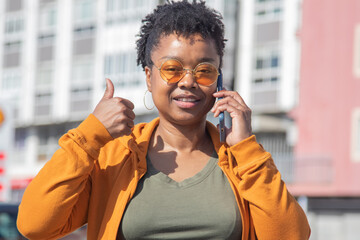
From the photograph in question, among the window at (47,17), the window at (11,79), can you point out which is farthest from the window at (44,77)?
the window at (47,17)

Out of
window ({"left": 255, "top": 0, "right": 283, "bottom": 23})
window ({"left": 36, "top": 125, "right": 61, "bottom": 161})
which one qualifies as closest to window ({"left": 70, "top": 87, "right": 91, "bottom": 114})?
window ({"left": 36, "top": 125, "right": 61, "bottom": 161})

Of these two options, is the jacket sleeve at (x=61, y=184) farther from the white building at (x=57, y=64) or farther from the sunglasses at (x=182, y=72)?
the white building at (x=57, y=64)

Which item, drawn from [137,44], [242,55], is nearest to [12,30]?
[242,55]

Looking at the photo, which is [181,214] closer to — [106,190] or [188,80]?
[106,190]

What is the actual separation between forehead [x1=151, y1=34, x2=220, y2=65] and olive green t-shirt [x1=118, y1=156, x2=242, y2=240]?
1.61 ft

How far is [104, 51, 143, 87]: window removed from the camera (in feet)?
114

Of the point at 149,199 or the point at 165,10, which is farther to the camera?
the point at 165,10

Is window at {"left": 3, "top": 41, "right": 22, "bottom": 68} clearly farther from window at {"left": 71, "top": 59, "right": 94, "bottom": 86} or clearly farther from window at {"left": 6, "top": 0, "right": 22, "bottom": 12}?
window at {"left": 71, "top": 59, "right": 94, "bottom": 86}

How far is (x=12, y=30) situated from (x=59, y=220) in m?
38.2

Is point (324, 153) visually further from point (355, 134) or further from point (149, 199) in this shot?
point (149, 199)

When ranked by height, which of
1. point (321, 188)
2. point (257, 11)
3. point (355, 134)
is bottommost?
point (321, 188)

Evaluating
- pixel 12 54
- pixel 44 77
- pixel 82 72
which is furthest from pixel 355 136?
pixel 12 54

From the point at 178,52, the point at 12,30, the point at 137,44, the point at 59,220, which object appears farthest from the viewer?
the point at 12,30

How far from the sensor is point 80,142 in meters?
3.04
